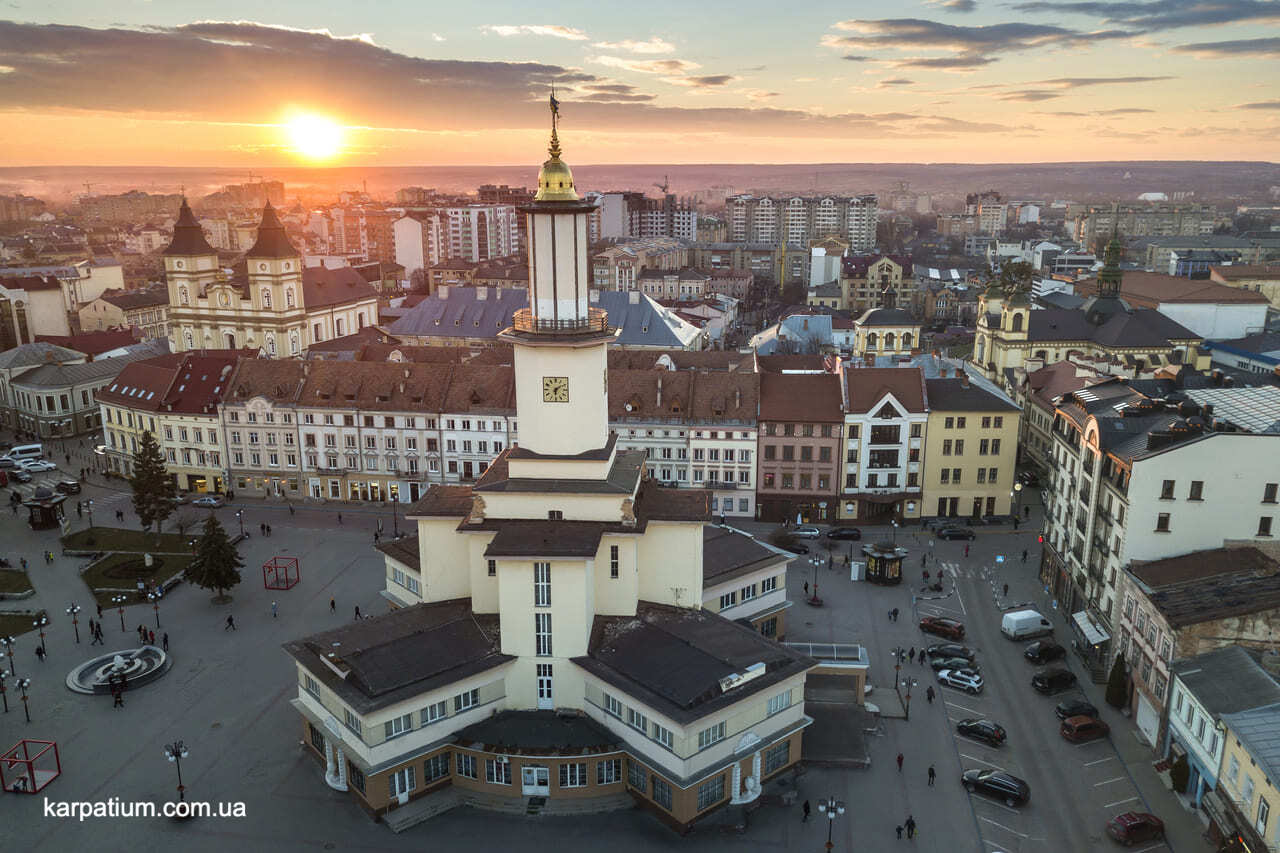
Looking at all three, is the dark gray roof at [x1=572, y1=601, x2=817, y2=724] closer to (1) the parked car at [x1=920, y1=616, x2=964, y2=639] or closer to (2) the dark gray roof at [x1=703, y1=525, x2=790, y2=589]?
(2) the dark gray roof at [x1=703, y1=525, x2=790, y2=589]

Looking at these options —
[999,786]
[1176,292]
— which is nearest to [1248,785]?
[999,786]

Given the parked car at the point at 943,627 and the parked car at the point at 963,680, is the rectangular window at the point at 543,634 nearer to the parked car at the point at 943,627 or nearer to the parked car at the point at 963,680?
the parked car at the point at 963,680

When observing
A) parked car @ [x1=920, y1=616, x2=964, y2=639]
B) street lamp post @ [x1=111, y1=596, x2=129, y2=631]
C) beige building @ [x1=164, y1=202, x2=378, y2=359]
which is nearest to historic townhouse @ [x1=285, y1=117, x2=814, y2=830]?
parked car @ [x1=920, y1=616, x2=964, y2=639]

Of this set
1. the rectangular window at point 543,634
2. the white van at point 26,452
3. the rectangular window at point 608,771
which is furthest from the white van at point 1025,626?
the white van at point 26,452

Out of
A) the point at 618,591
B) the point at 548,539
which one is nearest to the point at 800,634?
the point at 618,591

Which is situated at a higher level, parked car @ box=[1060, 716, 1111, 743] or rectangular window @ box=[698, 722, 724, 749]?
rectangular window @ box=[698, 722, 724, 749]

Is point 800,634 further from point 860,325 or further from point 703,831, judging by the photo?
point 860,325
